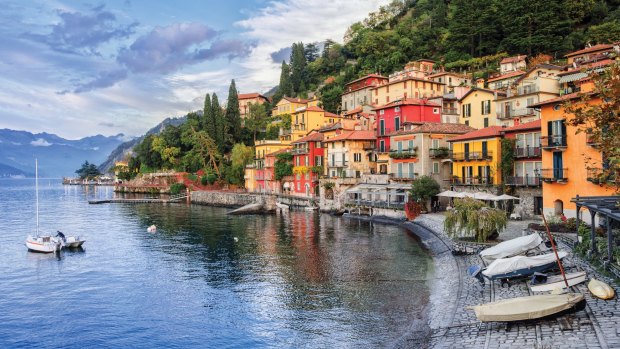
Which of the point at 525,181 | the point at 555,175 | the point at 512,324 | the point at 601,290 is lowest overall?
the point at 512,324

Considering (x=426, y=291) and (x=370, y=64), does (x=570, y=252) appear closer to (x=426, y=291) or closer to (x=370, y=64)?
(x=426, y=291)

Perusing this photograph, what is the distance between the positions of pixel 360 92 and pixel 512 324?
80.5 meters

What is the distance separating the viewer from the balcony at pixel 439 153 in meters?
52.9

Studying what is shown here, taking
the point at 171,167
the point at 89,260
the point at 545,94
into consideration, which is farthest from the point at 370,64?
the point at 89,260

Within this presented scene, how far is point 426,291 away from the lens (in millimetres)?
23922

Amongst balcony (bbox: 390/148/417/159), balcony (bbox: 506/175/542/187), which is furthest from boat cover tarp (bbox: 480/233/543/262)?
balcony (bbox: 390/148/417/159)

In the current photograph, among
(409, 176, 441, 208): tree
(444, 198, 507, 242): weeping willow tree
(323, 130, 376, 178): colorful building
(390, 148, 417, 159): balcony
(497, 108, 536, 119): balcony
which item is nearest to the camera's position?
(444, 198, 507, 242): weeping willow tree

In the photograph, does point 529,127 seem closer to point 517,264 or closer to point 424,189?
point 424,189

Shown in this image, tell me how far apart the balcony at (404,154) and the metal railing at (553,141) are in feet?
64.1

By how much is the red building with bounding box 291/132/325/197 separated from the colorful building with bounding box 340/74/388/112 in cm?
1964

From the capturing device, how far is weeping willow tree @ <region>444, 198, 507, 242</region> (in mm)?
30750

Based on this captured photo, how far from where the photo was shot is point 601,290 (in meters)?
16.6

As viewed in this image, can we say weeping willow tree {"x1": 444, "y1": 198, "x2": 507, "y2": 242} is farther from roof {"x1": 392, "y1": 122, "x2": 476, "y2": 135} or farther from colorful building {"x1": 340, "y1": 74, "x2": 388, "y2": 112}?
colorful building {"x1": 340, "y1": 74, "x2": 388, "y2": 112}

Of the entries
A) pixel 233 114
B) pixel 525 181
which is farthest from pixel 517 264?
pixel 233 114
